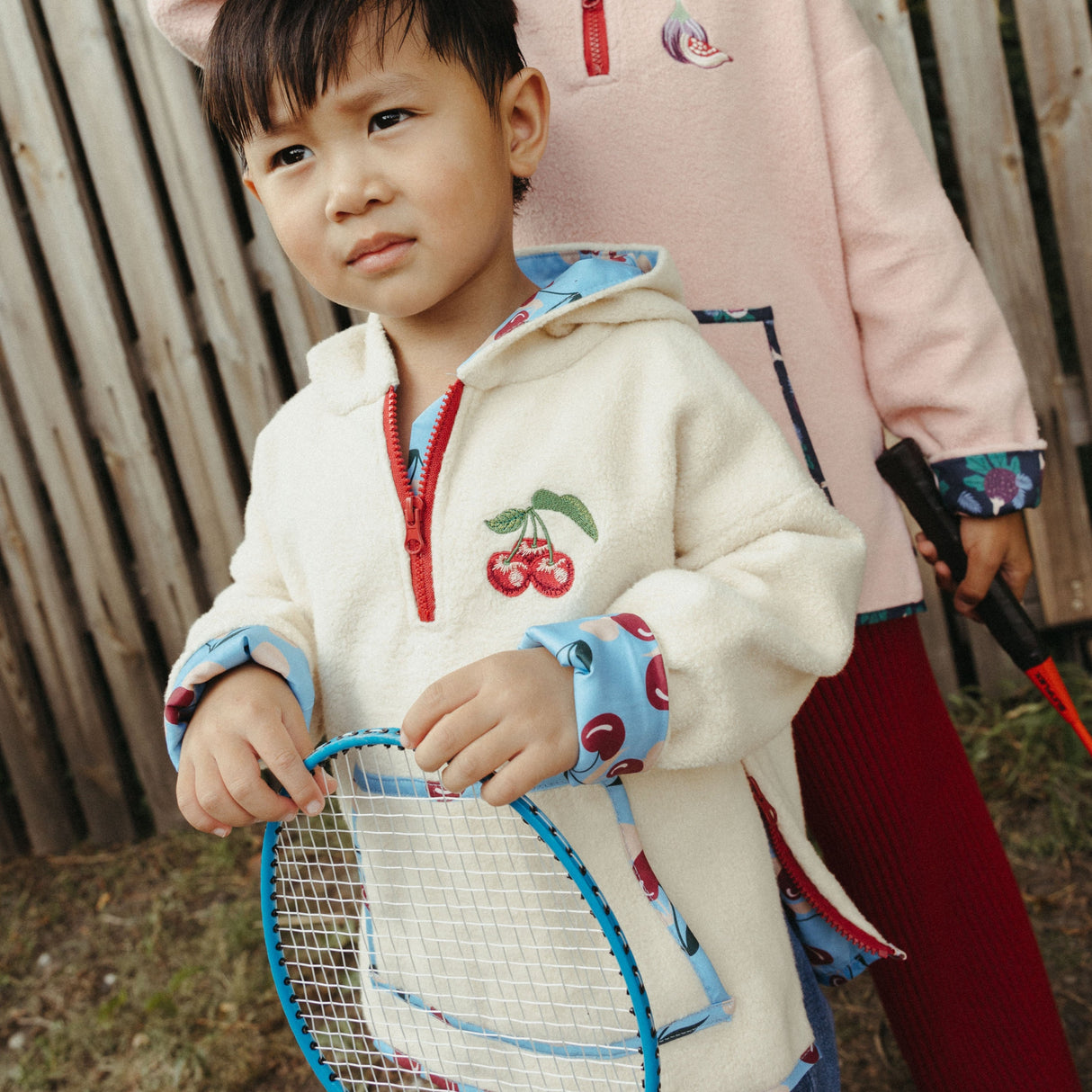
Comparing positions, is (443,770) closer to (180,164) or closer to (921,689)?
(921,689)

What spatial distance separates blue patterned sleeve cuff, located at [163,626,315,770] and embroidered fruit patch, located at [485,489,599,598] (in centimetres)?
26

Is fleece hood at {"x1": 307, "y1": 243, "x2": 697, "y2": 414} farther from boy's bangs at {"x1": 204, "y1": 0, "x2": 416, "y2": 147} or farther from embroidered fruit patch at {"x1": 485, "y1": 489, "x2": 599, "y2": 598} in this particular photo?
boy's bangs at {"x1": 204, "y1": 0, "x2": 416, "y2": 147}

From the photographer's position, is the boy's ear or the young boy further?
the boy's ear

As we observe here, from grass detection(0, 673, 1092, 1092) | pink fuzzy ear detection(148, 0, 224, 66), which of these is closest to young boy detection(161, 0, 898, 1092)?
pink fuzzy ear detection(148, 0, 224, 66)

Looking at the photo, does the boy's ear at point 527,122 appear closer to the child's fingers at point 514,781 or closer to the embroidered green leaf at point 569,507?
the embroidered green leaf at point 569,507

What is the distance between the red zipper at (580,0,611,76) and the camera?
1430 mm

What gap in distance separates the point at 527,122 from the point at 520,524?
513 millimetres

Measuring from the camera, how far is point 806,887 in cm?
130

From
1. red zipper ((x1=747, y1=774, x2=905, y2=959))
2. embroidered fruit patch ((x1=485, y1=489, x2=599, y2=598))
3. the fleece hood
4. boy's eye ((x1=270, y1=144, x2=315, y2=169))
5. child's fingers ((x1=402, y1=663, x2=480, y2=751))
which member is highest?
boy's eye ((x1=270, y1=144, x2=315, y2=169))

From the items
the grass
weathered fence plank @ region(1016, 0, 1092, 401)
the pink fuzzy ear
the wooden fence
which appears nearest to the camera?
the pink fuzzy ear

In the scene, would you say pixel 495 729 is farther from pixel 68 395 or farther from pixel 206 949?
pixel 68 395

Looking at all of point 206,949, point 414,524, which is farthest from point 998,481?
point 206,949

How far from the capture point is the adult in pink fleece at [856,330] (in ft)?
4.68

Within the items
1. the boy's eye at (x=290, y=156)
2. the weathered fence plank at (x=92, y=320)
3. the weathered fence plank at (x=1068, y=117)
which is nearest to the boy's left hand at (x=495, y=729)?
the boy's eye at (x=290, y=156)
